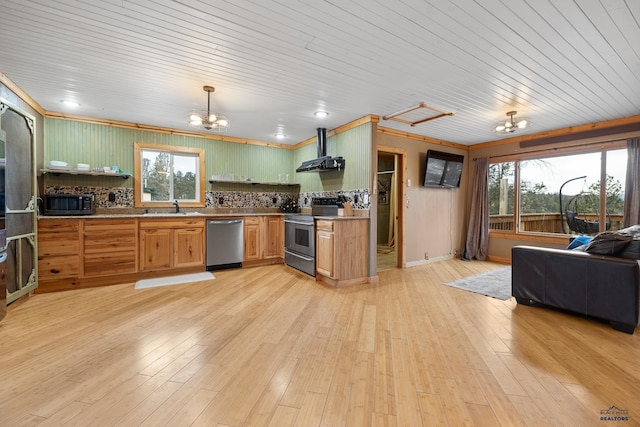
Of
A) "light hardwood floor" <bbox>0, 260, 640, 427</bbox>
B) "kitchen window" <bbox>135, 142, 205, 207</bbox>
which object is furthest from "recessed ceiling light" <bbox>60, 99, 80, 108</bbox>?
"light hardwood floor" <bbox>0, 260, 640, 427</bbox>

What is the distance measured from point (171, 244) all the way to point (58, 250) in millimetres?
1324

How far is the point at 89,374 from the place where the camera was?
73.1 inches

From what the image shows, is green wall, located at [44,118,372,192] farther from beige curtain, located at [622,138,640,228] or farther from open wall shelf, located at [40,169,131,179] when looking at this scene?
beige curtain, located at [622,138,640,228]

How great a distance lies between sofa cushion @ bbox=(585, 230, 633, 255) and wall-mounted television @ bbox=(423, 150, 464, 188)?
289cm

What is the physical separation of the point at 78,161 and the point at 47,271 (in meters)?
1.71

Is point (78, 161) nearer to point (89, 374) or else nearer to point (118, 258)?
point (118, 258)

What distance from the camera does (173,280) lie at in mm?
4195

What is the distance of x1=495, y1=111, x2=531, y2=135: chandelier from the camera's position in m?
4.03

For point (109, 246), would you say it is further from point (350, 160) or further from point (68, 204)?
point (350, 160)

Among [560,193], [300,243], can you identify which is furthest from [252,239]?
[560,193]

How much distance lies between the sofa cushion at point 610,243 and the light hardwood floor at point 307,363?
705 mm

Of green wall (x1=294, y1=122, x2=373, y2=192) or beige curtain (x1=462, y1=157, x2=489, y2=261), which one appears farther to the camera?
beige curtain (x1=462, y1=157, x2=489, y2=261)

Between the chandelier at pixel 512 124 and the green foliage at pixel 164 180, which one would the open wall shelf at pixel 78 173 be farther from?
the chandelier at pixel 512 124

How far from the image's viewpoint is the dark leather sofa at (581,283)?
2492 millimetres
